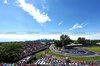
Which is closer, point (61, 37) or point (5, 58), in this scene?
point (5, 58)

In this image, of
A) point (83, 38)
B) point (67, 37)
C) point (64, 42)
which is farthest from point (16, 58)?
point (83, 38)

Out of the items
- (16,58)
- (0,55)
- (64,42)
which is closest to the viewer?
(0,55)

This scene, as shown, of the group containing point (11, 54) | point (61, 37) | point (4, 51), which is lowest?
point (11, 54)

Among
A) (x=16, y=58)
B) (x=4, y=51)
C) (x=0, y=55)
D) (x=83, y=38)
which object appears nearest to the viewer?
(x=0, y=55)

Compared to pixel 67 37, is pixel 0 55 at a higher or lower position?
lower

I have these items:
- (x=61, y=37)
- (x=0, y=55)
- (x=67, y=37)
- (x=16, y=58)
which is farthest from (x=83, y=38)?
(x=0, y=55)

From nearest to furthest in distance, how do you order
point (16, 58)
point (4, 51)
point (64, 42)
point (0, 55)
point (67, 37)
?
point (0, 55) < point (4, 51) < point (16, 58) < point (64, 42) < point (67, 37)

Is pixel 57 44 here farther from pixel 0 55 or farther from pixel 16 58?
pixel 0 55

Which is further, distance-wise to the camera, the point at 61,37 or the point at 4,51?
the point at 61,37

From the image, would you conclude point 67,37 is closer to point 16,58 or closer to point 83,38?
point 83,38
